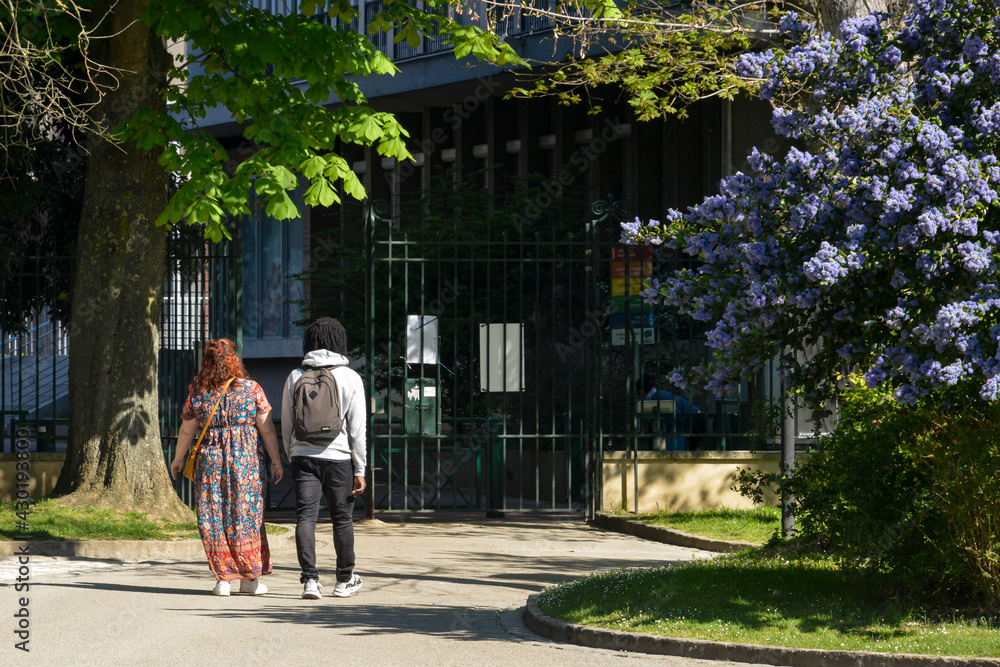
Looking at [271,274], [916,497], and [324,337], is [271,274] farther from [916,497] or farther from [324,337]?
[916,497]

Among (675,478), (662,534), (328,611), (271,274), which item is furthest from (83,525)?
(271,274)

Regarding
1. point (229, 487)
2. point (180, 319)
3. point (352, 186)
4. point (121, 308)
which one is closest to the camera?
point (229, 487)

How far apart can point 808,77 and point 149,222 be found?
24.1 ft

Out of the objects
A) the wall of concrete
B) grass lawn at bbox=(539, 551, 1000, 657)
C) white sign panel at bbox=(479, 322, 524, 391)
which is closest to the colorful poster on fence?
white sign panel at bbox=(479, 322, 524, 391)

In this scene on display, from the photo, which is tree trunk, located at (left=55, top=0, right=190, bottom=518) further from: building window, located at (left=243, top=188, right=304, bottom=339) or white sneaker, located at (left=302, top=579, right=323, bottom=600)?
building window, located at (left=243, top=188, right=304, bottom=339)

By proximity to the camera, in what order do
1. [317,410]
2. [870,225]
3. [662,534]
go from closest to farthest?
[870,225]
[317,410]
[662,534]

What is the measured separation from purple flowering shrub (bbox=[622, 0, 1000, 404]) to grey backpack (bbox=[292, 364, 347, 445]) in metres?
2.37

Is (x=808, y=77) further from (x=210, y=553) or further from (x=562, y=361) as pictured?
(x=562, y=361)

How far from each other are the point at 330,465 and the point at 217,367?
1.04 m

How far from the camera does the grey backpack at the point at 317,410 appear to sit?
8664mm

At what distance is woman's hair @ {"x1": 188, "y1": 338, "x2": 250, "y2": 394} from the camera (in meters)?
9.00

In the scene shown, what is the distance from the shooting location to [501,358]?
14.3m

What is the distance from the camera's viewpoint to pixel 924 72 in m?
7.21

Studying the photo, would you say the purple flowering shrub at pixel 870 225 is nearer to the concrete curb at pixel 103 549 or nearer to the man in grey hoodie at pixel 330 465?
the man in grey hoodie at pixel 330 465
